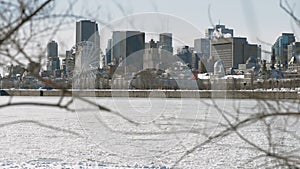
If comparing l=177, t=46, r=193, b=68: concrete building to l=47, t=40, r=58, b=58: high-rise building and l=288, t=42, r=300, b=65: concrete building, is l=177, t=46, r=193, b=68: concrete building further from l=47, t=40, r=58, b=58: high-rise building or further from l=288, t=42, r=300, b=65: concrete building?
l=47, t=40, r=58, b=58: high-rise building

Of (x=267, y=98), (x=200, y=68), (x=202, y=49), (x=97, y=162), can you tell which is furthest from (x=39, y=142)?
(x=267, y=98)

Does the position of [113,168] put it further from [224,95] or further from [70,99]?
[70,99]

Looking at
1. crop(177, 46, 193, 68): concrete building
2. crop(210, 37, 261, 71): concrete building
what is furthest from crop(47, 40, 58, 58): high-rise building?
crop(177, 46, 193, 68): concrete building

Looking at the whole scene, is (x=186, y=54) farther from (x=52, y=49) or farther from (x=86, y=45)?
(x=52, y=49)

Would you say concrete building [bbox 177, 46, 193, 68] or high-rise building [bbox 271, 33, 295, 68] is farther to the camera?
concrete building [bbox 177, 46, 193, 68]

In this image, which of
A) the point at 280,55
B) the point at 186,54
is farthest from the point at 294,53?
the point at 186,54

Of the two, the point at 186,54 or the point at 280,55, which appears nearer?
the point at 280,55

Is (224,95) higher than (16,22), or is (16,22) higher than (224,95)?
(16,22)

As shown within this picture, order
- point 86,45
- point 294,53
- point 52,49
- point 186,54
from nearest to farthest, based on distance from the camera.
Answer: point 52,49
point 294,53
point 86,45
point 186,54
